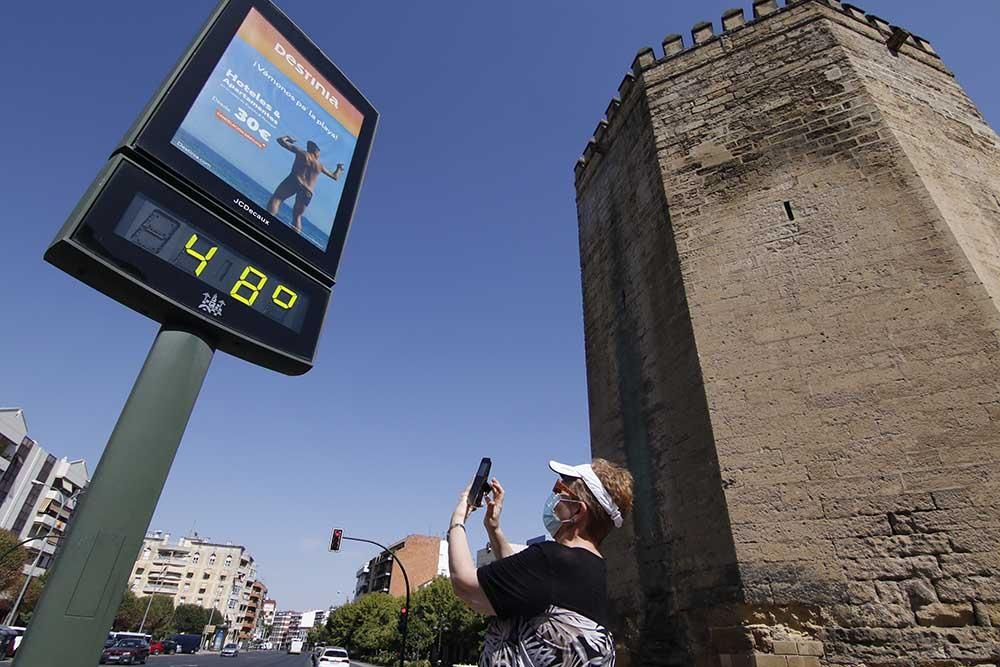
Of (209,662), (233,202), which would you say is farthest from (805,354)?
(209,662)

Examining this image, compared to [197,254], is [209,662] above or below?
below

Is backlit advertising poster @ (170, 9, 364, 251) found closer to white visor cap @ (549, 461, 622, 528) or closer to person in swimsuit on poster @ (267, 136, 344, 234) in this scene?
person in swimsuit on poster @ (267, 136, 344, 234)

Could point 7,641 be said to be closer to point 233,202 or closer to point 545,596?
point 233,202

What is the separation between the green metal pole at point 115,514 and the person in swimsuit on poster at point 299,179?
1.12 metres

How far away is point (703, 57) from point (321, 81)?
6.97m

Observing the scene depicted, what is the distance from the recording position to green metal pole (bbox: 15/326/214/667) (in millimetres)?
1711

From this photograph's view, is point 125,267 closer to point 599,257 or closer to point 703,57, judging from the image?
point 599,257

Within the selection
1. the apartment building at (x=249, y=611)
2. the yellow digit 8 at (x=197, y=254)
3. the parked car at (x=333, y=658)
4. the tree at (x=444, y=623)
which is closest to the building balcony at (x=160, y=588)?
the apartment building at (x=249, y=611)

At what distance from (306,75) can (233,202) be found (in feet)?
5.21

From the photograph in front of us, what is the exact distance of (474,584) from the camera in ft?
5.57

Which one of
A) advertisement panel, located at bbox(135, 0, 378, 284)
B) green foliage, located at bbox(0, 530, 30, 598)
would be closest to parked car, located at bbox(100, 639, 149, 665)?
green foliage, located at bbox(0, 530, 30, 598)

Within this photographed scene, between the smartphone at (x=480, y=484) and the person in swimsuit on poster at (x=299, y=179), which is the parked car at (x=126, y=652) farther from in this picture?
the smartphone at (x=480, y=484)

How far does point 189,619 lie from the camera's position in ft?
220

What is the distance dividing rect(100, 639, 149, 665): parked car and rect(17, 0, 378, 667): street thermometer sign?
83.5ft
